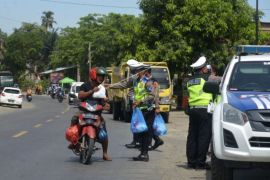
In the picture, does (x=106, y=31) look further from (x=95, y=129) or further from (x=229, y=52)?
Answer: (x=95, y=129)

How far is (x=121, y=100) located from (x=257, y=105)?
2065 cm

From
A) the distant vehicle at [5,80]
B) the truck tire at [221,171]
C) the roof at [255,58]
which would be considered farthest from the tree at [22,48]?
the truck tire at [221,171]

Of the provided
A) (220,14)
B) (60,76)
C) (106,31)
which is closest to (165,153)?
(220,14)

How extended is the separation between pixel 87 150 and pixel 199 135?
80.1 inches

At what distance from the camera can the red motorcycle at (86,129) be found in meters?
11.0

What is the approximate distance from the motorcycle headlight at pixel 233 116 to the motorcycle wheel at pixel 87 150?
12.2ft

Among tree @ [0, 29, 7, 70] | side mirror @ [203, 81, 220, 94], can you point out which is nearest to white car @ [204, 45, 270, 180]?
side mirror @ [203, 81, 220, 94]

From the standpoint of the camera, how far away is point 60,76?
106 m

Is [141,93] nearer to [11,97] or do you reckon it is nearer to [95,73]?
[95,73]

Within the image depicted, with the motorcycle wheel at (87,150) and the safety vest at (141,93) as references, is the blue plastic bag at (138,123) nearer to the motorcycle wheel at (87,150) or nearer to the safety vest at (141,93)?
the safety vest at (141,93)

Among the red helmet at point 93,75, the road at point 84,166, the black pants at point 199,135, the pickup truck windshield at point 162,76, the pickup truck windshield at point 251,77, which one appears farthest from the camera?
the pickup truck windshield at point 162,76

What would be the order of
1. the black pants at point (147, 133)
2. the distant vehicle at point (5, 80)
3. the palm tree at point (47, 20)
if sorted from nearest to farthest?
the black pants at point (147, 133) < the distant vehicle at point (5, 80) < the palm tree at point (47, 20)

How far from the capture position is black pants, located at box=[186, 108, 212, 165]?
10633 mm

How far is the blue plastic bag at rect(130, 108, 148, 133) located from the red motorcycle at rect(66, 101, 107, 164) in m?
0.73
